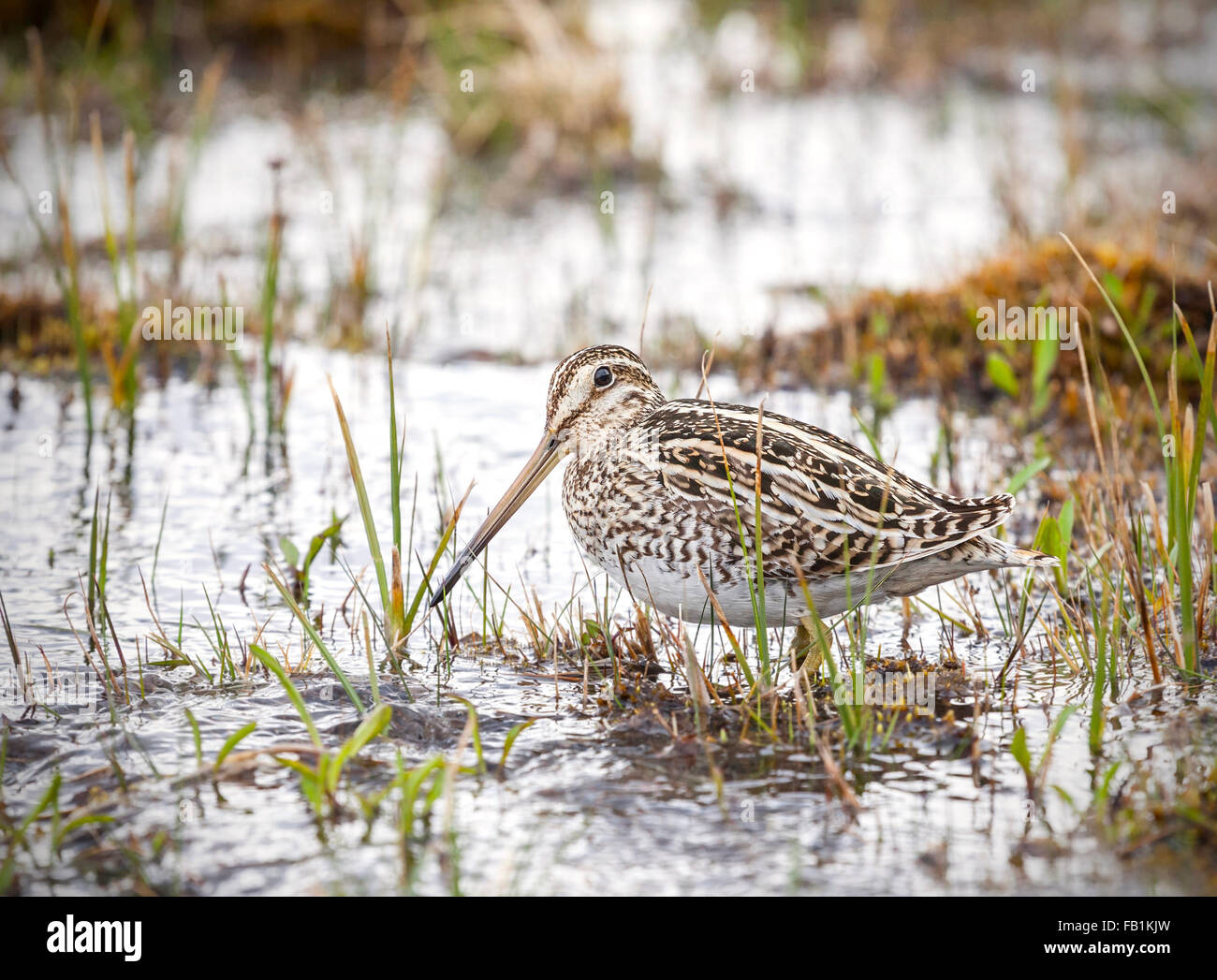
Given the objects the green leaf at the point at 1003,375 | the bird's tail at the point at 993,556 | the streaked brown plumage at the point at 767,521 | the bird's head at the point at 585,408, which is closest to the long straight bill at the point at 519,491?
the bird's head at the point at 585,408

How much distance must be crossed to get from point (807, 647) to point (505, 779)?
135 centimetres

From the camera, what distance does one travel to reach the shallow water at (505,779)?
399 cm

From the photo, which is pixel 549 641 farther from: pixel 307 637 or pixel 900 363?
pixel 900 363

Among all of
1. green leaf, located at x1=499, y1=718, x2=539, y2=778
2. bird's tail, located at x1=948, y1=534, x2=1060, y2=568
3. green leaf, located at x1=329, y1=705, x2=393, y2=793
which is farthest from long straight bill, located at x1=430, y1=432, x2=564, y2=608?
bird's tail, located at x1=948, y1=534, x2=1060, y2=568

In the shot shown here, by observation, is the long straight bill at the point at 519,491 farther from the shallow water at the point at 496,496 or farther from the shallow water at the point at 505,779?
the shallow water at the point at 505,779

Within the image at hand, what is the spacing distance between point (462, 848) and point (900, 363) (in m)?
5.76

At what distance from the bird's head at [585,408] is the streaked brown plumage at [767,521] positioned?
0.90 ft

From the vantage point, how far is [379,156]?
1357 cm

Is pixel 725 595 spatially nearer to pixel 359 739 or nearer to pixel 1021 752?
pixel 1021 752

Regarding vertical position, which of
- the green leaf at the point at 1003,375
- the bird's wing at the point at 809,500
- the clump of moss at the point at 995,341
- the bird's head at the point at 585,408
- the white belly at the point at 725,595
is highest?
the clump of moss at the point at 995,341

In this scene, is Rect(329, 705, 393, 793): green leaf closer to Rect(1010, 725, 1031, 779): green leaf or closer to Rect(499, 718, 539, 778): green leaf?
Rect(499, 718, 539, 778): green leaf

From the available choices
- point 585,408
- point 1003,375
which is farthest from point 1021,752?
point 1003,375

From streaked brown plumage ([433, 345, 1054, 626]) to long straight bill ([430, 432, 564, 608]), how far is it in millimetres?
219
